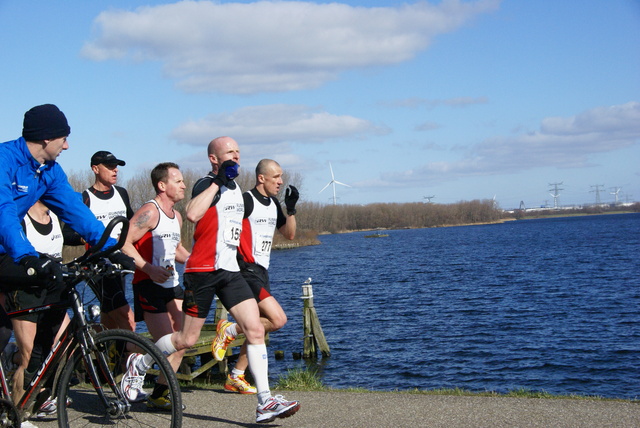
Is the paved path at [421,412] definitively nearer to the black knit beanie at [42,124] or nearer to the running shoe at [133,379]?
the running shoe at [133,379]

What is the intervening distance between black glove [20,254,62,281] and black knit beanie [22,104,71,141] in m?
0.95

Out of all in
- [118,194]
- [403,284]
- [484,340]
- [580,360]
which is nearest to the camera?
[118,194]

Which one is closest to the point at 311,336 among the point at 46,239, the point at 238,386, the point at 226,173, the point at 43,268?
the point at 238,386

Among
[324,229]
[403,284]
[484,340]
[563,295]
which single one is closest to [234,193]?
[484,340]

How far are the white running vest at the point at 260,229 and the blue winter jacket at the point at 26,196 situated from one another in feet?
7.28

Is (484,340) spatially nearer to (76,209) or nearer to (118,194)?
(118,194)

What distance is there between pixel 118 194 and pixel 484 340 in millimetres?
17117

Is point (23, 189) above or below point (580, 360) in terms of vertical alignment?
above

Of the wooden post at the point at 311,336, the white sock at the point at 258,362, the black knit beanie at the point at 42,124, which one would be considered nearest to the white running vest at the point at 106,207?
the white sock at the point at 258,362

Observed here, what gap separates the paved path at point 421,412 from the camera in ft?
17.5

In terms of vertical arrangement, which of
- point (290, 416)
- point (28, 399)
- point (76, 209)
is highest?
point (76, 209)

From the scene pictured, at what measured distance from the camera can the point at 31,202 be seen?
15.6 ft

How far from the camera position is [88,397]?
4.43 metres

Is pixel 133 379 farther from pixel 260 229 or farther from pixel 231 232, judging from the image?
pixel 260 229
